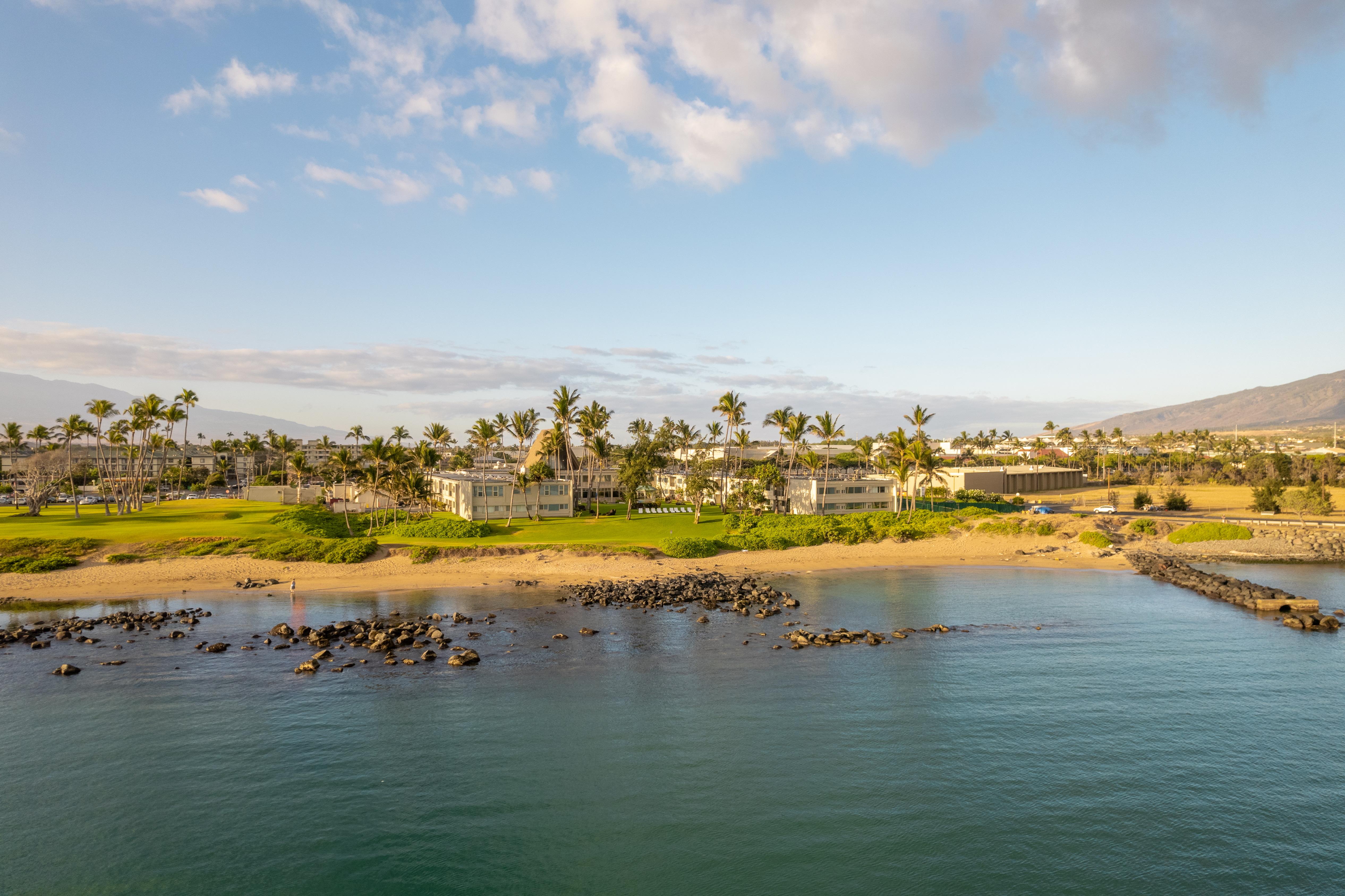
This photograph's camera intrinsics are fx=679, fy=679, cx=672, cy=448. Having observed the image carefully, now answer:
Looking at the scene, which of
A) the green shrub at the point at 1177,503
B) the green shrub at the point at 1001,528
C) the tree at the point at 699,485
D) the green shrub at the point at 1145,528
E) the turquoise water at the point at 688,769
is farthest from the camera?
the green shrub at the point at 1177,503

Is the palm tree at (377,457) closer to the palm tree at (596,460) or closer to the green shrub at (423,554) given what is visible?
the green shrub at (423,554)

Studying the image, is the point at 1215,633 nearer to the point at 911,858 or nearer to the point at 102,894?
the point at 911,858

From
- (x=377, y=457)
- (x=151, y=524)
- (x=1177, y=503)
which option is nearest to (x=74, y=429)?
(x=151, y=524)

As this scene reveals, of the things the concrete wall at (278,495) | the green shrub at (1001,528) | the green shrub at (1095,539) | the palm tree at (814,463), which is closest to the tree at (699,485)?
the palm tree at (814,463)

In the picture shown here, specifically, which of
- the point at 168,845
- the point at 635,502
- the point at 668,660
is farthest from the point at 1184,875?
the point at 635,502

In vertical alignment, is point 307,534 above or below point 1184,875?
above

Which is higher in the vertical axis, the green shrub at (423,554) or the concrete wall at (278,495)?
the concrete wall at (278,495)

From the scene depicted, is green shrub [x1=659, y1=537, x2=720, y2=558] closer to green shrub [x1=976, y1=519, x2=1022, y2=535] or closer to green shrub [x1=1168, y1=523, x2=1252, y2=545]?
green shrub [x1=976, y1=519, x2=1022, y2=535]
